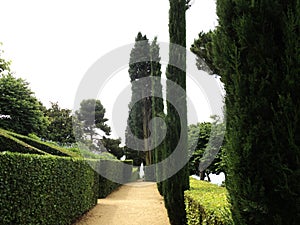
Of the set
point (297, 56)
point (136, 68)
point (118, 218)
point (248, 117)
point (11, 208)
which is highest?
point (136, 68)

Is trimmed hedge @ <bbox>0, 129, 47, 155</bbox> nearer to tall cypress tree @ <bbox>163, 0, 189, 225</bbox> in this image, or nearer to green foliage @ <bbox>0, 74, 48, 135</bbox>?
tall cypress tree @ <bbox>163, 0, 189, 225</bbox>

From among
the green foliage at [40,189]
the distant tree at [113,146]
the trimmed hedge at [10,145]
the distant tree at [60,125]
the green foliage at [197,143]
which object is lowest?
the green foliage at [40,189]

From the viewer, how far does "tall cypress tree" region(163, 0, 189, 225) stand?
8.86 metres

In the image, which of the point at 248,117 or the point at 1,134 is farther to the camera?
the point at 1,134

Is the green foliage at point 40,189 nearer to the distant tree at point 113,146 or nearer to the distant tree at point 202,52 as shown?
the distant tree at point 202,52

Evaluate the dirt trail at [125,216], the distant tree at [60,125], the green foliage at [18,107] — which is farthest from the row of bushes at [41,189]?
the distant tree at [60,125]

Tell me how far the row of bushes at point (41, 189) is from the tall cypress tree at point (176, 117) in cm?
286

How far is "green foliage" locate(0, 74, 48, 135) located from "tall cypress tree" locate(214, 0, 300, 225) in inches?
713

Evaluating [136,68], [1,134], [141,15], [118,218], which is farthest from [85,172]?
[136,68]

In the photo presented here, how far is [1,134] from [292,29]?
382 inches

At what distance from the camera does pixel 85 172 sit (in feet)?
37.9

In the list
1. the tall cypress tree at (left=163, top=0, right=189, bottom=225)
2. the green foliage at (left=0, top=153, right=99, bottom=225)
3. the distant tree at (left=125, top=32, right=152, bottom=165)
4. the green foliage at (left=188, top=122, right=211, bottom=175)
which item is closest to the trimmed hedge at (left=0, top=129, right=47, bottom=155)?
the green foliage at (left=0, top=153, right=99, bottom=225)

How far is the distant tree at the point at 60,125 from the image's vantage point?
4428 centimetres

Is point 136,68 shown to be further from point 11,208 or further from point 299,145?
point 299,145
